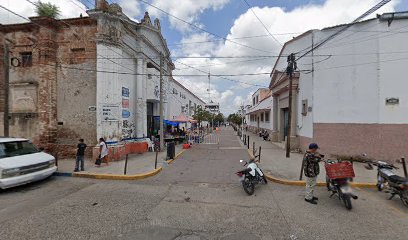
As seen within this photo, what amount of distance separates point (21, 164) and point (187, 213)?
616 cm

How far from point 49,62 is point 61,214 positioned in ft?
33.5

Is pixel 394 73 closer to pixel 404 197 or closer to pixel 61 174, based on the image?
pixel 404 197

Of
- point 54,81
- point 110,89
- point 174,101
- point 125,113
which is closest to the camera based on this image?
point 110,89

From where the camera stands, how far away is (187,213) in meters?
5.14

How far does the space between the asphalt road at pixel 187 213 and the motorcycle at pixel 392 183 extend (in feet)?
0.94

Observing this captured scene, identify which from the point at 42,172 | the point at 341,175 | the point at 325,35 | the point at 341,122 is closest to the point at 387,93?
the point at 341,122

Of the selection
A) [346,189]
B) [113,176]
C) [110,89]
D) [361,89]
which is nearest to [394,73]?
[361,89]

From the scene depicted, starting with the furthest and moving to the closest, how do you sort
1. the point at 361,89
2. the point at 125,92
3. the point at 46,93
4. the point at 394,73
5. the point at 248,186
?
1. the point at 125,92
2. the point at 46,93
3. the point at 361,89
4. the point at 394,73
5. the point at 248,186

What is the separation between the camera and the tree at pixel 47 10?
40.4 ft

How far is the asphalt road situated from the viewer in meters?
4.22

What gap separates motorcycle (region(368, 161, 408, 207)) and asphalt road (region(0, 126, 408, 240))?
0.29 metres

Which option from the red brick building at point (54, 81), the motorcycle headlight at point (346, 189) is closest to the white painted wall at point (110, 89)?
the red brick building at point (54, 81)

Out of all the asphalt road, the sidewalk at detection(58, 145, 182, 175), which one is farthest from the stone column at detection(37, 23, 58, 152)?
the asphalt road

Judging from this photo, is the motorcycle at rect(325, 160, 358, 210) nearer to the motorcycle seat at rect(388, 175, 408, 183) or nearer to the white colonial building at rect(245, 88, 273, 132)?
the motorcycle seat at rect(388, 175, 408, 183)
